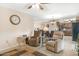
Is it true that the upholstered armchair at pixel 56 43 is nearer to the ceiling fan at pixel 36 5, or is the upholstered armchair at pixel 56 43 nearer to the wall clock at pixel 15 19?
the ceiling fan at pixel 36 5

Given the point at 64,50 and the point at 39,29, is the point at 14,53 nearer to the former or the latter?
the point at 39,29

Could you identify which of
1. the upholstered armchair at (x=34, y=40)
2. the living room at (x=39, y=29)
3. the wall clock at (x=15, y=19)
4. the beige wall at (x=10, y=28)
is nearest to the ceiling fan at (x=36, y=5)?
the living room at (x=39, y=29)

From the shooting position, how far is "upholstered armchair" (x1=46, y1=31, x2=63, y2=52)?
1634 millimetres

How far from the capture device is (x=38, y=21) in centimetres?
167

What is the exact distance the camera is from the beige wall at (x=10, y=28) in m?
1.59

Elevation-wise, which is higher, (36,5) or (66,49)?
(36,5)

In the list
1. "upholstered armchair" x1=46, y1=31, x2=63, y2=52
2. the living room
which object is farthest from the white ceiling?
"upholstered armchair" x1=46, y1=31, x2=63, y2=52

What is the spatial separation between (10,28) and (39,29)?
1.74ft

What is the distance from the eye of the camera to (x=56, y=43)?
5.45 ft

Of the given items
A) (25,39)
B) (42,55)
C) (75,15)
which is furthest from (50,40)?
(75,15)

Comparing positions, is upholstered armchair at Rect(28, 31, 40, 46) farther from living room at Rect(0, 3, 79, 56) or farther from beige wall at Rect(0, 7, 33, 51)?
beige wall at Rect(0, 7, 33, 51)

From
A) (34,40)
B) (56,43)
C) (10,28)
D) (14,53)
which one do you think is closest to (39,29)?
(34,40)

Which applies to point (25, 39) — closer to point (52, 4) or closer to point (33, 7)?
point (33, 7)

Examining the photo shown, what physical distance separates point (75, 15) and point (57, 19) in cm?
33
